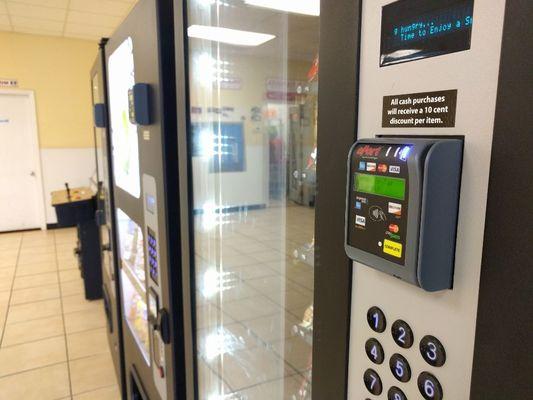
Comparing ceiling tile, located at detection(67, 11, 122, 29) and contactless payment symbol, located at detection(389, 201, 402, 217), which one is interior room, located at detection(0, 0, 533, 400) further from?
ceiling tile, located at detection(67, 11, 122, 29)

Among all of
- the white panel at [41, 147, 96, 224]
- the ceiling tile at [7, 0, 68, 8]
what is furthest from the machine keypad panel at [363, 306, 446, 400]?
the white panel at [41, 147, 96, 224]

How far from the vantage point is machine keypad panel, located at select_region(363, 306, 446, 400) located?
0.45 m

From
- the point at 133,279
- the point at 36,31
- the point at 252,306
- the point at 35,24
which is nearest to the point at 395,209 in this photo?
the point at 252,306

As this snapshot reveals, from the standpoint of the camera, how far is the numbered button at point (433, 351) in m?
0.44

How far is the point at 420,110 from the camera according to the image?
0.45 meters

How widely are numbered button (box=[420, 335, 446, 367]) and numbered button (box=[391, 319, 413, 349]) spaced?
2 centimetres

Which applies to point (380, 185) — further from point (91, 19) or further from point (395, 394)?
point (91, 19)

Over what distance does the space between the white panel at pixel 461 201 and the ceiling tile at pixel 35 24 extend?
6486 mm

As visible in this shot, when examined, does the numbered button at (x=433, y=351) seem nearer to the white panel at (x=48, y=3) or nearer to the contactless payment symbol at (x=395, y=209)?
the contactless payment symbol at (x=395, y=209)

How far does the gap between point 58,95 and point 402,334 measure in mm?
7300

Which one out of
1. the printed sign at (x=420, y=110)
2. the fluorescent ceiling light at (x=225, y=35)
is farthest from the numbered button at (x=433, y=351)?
the fluorescent ceiling light at (x=225, y=35)

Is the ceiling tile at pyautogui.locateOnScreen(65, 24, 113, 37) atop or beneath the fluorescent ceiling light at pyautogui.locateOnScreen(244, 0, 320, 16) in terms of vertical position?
atop

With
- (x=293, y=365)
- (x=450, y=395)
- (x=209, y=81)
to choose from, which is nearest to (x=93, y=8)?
(x=209, y=81)

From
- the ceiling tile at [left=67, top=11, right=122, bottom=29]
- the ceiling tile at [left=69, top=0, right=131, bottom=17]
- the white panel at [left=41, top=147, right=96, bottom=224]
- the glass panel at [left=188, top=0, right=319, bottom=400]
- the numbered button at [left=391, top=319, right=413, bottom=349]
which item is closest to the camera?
the numbered button at [left=391, top=319, right=413, bottom=349]
